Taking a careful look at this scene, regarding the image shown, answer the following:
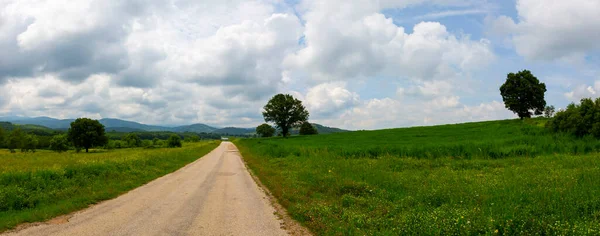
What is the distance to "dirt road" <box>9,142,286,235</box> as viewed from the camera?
9.17m

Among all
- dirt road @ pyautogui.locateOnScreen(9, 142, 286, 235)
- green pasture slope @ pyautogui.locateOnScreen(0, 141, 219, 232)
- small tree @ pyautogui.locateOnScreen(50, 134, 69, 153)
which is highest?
small tree @ pyautogui.locateOnScreen(50, 134, 69, 153)

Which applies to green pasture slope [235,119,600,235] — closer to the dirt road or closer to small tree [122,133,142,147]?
the dirt road

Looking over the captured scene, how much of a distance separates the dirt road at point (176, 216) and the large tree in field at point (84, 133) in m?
75.2

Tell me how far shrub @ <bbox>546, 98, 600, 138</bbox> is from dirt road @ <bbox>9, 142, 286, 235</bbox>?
31745mm

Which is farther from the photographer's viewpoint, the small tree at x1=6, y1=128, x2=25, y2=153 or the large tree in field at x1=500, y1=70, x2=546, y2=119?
the small tree at x1=6, y1=128, x2=25, y2=153

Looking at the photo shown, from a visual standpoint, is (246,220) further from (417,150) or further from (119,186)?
(417,150)

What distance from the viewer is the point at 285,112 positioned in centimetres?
9606

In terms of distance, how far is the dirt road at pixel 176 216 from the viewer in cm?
917

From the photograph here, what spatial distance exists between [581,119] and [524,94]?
98.3 ft

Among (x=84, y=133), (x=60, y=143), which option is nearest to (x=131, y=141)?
(x=60, y=143)

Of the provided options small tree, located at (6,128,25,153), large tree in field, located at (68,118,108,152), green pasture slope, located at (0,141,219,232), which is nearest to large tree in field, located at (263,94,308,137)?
large tree in field, located at (68,118,108,152)

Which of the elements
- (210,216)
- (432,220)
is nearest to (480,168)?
(432,220)

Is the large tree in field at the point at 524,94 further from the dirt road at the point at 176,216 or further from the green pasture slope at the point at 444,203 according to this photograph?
the dirt road at the point at 176,216

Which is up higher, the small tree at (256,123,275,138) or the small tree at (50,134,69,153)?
the small tree at (256,123,275,138)
